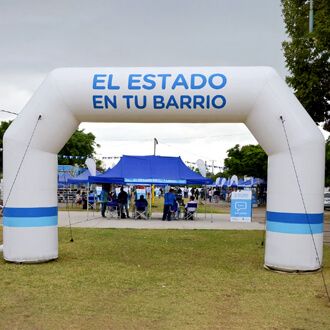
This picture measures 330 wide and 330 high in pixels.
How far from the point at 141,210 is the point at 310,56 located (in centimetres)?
1016

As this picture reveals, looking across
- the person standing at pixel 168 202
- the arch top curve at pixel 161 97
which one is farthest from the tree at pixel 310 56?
the arch top curve at pixel 161 97

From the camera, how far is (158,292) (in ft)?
20.9

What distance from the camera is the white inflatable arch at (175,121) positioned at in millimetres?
7656

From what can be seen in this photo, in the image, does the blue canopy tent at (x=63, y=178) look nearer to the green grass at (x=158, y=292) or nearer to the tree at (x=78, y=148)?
the tree at (x=78, y=148)

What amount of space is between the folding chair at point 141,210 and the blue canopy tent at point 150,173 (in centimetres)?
151

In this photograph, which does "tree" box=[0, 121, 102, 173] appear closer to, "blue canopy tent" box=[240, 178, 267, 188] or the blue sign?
"blue canopy tent" box=[240, 178, 267, 188]

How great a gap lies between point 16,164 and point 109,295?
3.31 meters

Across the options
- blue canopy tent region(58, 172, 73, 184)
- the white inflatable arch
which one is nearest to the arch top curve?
the white inflatable arch

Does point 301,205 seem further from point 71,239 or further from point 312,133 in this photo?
point 71,239

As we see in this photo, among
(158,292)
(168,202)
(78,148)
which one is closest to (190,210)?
(168,202)

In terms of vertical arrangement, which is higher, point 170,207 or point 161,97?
point 161,97

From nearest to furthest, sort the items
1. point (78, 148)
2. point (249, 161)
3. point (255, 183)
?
point (255, 183) < point (249, 161) < point (78, 148)

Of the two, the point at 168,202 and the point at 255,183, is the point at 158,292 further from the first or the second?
the point at 255,183

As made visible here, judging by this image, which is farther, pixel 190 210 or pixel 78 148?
pixel 78 148
